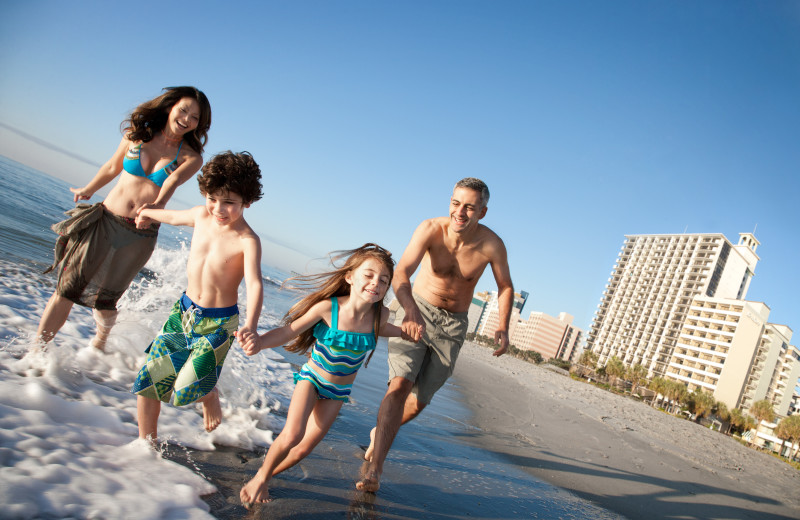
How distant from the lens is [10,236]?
9.41 metres

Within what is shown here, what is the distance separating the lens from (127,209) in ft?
10.7

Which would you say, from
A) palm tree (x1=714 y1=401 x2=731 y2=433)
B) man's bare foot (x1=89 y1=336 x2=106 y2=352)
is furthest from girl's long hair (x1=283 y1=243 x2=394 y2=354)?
palm tree (x1=714 y1=401 x2=731 y2=433)

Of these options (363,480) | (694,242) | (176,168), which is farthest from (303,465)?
(694,242)

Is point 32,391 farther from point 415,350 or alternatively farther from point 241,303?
point 241,303

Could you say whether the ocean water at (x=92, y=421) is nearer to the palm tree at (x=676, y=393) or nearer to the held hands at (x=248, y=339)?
the held hands at (x=248, y=339)

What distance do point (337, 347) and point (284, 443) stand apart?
0.57 metres

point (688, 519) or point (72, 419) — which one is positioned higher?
point (688, 519)

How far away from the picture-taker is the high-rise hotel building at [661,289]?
96825 mm

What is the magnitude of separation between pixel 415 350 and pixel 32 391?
2.52m

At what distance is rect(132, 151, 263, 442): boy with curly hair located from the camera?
2.51 metres

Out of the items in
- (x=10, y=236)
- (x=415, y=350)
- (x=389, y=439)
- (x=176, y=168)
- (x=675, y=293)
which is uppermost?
(x=675, y=293)

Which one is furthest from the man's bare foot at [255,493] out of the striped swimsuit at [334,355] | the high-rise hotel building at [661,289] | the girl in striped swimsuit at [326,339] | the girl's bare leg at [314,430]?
the high-rise hotel building at [661,289]

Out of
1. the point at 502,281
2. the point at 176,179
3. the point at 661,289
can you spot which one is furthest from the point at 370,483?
the point at 661,289

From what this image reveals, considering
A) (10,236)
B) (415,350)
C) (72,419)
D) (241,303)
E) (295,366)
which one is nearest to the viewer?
(72,419)
